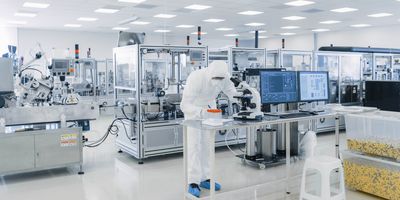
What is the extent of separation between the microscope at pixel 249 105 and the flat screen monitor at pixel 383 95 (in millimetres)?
3629

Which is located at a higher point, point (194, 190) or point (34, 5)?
point (34, 5)

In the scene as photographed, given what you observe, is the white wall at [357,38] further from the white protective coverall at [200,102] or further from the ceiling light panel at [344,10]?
the white protective coverall at [200,102]

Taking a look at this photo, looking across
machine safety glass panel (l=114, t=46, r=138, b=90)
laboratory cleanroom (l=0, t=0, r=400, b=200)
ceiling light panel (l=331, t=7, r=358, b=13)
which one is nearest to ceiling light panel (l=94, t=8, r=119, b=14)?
laboratory cleanroom (l=0, t=0, r=400, b=200)

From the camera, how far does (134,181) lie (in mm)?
4012

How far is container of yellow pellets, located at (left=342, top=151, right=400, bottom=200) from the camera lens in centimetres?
319

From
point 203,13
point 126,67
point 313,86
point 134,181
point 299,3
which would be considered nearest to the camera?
point 313,86

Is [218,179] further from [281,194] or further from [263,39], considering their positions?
[263,39]

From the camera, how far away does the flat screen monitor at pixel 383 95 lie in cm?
576

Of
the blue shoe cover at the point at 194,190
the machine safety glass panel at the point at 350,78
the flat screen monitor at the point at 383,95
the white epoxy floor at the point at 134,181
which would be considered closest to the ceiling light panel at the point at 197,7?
the machine safety glass panel at the point at 350,78

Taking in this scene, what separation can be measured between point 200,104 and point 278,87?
0.80 metres

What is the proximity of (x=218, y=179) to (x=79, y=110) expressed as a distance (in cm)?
193

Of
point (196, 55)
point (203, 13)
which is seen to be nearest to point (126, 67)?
point (196, 55)

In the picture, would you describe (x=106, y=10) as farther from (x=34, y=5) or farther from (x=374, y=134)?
(x=374, y=134)

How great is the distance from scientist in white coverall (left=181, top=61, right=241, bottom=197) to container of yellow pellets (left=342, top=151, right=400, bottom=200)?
4.64 feet
